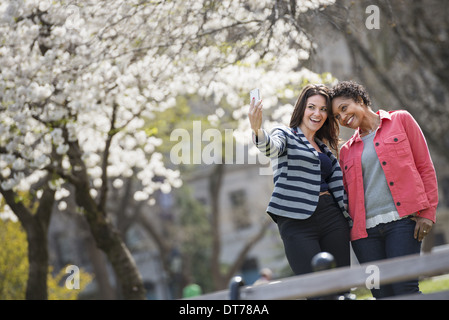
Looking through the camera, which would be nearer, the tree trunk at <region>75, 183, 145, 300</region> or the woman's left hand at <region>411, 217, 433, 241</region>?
the woman's left hand at <region>411, 217, 433, 241</region>

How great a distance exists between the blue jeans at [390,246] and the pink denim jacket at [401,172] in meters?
0.07

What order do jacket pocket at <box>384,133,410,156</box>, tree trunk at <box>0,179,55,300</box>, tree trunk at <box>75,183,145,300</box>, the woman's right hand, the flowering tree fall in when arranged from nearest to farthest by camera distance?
the woman's right hand
jacket pocket at <box>384,133,410,156</box>
the flowering tree
tree trunk at <box>75,183,145,300</box>
tree trunk at <box>0,179,55,300</box>

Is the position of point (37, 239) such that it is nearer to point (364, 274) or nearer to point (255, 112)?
point (255, 112)

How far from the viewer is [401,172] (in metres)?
4.50

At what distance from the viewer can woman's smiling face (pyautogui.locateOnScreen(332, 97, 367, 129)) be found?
475 centimetres

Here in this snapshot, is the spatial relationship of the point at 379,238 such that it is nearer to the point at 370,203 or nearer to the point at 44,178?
the point at 370,203

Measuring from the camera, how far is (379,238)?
178 inches

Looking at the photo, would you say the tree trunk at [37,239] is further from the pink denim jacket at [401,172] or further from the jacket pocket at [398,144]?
the jacket pocket at [398,144]

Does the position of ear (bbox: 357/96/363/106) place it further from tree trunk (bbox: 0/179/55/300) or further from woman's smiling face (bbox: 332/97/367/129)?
tree trunk (bbox: 0/179/55/300)

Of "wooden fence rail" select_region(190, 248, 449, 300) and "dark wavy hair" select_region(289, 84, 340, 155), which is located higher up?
"dark wavy hair" select_region(289, 84, 340, 155)

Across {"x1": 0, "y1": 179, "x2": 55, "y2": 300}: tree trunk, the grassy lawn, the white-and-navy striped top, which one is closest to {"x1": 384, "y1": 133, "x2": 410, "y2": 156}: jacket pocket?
the white-and-navy striped top

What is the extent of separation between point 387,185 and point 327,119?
73cm

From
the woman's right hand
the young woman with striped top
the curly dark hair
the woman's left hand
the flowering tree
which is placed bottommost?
the woman's left hand
